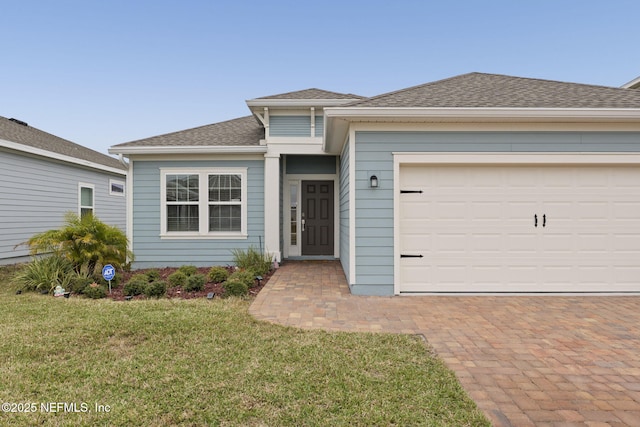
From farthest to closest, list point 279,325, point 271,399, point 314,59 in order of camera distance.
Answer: point 314,59, point 279,325, point 271,399

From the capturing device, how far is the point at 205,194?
8156mm

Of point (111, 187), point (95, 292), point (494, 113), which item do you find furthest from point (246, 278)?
point (111, 187)

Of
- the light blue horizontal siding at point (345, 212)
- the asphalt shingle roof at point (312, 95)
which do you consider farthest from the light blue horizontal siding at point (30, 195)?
the light blue horizontal siding at point (345, 212)

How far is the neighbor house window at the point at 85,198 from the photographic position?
11367 mm

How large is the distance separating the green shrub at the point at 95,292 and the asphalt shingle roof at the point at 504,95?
495cm

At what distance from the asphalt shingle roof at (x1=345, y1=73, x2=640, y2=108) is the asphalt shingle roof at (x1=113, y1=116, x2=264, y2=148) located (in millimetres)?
4137

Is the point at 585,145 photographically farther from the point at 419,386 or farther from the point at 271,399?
the point at 271,399

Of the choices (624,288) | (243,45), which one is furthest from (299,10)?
(624,288)

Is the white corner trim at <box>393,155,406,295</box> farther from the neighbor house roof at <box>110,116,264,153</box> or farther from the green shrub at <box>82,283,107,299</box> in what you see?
the green shrub at <box>82,283,107,299</box>

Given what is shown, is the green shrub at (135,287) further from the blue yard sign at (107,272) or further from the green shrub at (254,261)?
the green shrub at (254,261)

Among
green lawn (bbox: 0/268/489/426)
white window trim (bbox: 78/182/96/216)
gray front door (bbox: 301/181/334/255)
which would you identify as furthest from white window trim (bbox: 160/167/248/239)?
white window trim (bbox: 78/182/96/216)

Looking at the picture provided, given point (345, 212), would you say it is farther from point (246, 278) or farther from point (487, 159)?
point (487, 159)

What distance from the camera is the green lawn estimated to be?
2145 mm

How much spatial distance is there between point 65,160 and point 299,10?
9.30 m
